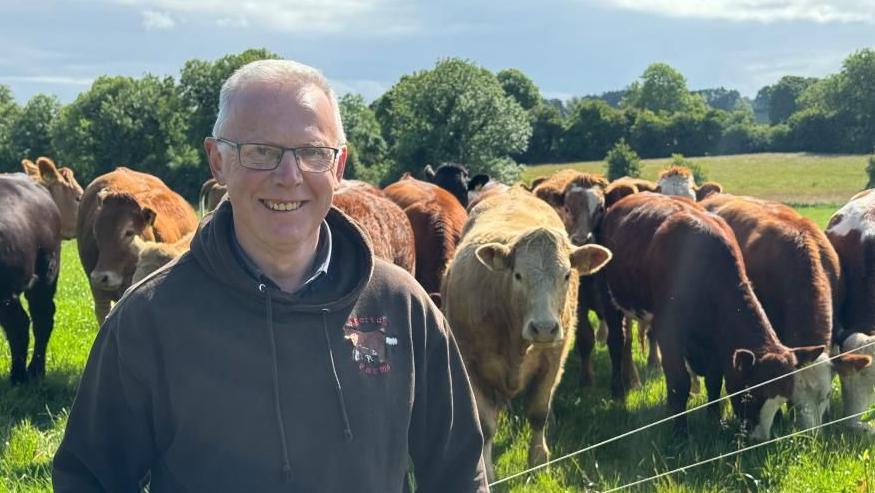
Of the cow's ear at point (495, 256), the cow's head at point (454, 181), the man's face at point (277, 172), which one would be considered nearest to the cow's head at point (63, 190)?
the cow's head at point (454, 181)

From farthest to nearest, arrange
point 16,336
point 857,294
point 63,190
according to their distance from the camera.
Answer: point 63,190 < point 857,294 < point 16,336

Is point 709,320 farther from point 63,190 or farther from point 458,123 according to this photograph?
point 458,123

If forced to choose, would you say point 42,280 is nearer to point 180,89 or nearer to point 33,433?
point 33,433

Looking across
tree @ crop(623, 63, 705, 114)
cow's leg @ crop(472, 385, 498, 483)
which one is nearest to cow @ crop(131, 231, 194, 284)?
cow's leg @ crop(472, 385, 498, 483)

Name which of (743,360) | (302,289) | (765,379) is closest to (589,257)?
(743,360)

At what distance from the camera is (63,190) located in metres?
11.2

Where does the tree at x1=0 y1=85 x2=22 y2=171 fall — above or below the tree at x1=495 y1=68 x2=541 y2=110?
below

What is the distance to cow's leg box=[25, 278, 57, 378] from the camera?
324 inches

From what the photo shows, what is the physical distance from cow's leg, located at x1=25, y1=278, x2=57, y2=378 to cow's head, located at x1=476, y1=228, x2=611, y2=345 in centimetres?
474

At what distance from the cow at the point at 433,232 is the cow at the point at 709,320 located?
82.0 inches

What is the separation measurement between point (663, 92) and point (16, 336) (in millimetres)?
101394

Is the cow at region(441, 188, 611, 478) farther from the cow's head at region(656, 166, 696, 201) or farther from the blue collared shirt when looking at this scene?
the cow's head at region(656, 166, 696, 201)

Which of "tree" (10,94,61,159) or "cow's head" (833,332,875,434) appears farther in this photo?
"tree" (10,94,61,159)

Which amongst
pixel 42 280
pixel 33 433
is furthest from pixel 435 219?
pixel 33 433
